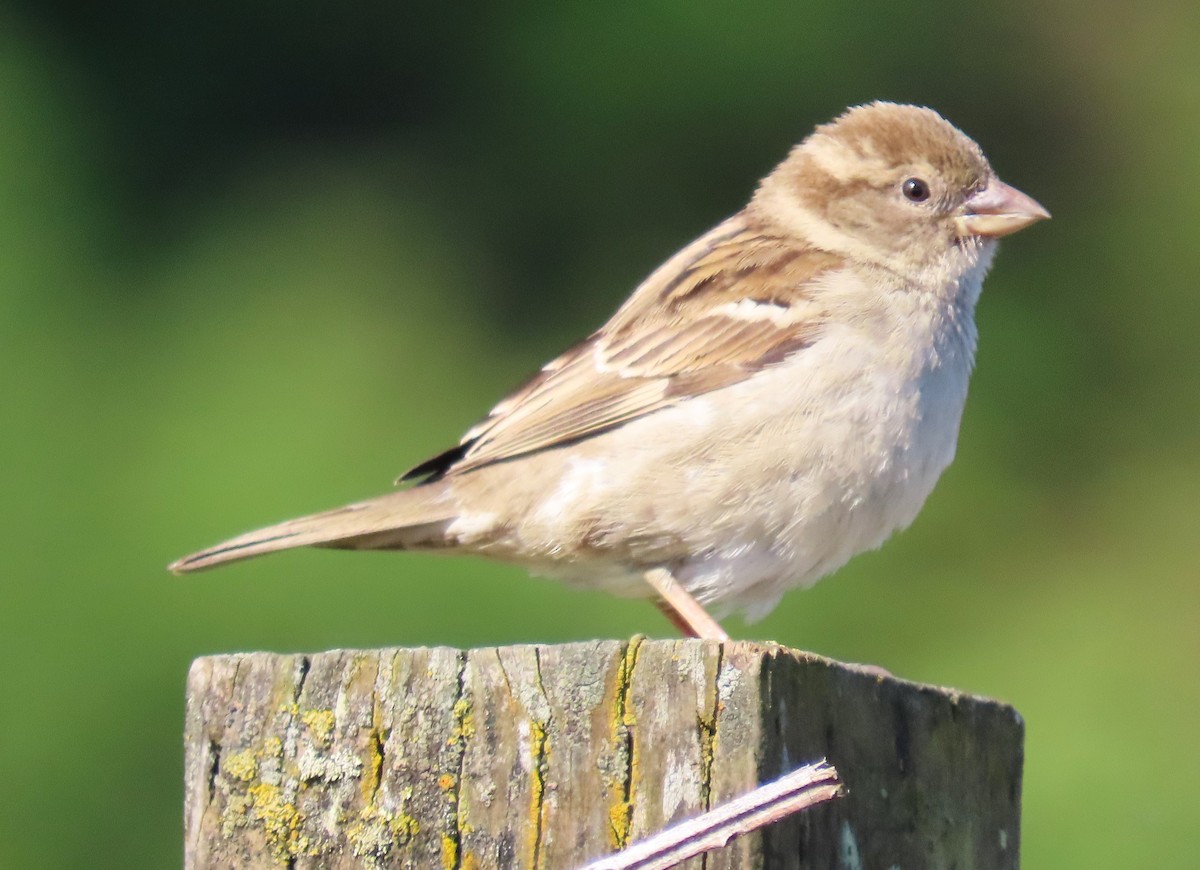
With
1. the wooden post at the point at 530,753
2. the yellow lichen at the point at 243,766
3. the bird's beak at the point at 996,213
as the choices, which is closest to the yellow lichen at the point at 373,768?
the wooden post at the point at 530,753

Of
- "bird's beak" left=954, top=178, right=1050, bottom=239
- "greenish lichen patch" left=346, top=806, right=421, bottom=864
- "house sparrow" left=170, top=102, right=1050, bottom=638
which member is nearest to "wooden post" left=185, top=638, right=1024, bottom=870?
"greenish lichen patch" left=346, top=806, right=421, bottom=864

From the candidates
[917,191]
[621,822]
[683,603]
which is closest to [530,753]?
[621,822]

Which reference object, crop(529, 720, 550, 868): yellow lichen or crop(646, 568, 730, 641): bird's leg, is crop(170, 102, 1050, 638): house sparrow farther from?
crop(529, 720, 550, 868): yellow lichen

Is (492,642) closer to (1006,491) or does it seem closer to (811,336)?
(811,336)

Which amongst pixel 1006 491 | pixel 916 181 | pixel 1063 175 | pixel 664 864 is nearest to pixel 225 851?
pixel 664 864

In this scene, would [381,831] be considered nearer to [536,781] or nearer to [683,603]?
[536,781]
